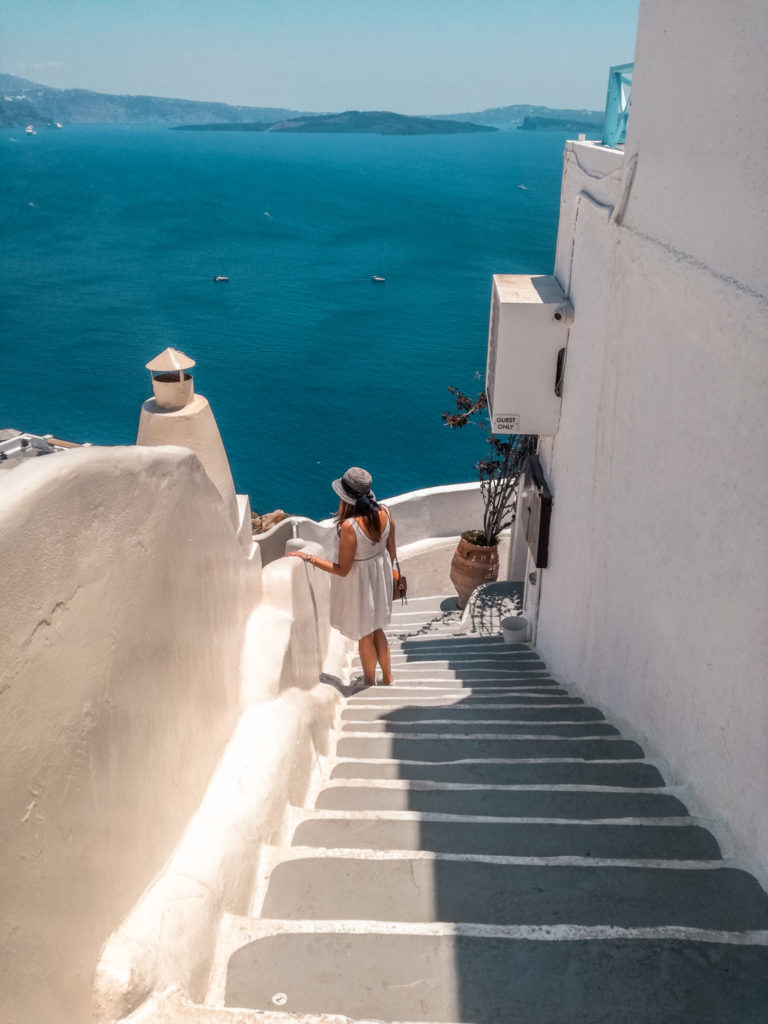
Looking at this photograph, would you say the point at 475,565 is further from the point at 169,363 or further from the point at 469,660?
the point at 169,363

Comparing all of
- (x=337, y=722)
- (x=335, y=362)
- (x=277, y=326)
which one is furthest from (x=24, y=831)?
(x=277, y=326)

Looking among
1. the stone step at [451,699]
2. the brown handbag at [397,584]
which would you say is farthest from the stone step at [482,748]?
the brown handbag at [397,584]

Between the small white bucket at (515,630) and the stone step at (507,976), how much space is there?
18.9ft

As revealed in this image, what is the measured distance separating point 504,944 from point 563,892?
32cm

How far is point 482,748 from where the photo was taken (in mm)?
4289

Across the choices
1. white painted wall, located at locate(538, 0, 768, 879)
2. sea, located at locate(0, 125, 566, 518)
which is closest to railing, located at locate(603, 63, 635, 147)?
white painted wall, located at locate(538, 0, 768, 879)

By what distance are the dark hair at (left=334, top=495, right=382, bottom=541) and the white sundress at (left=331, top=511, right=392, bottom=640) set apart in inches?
3.1

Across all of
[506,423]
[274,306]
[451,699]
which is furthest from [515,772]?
[274,306]

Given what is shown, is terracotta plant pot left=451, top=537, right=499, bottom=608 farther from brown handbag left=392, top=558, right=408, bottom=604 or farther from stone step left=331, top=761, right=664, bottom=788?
stone step left=331, top=761, right=664, bottom=788

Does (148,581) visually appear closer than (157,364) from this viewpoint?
Yes

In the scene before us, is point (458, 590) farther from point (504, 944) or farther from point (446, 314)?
point (446, 314)

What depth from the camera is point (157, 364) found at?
5355 mm

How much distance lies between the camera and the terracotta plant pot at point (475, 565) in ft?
36.9

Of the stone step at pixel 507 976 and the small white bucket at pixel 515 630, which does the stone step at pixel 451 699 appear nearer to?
the small white bucket at pixel 515 630
